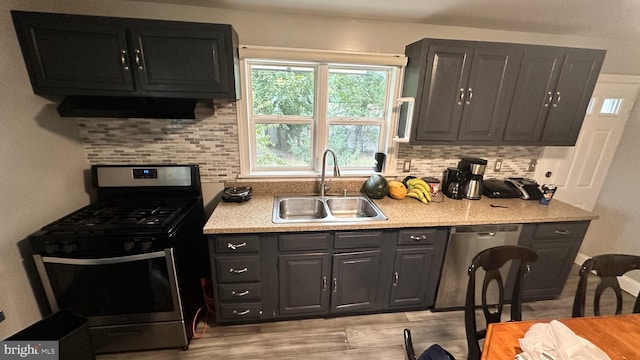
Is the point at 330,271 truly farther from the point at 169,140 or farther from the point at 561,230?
the point at 561,230

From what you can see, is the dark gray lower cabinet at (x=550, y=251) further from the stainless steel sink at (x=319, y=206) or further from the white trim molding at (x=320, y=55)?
the white trim molding at (x=320, y=55)

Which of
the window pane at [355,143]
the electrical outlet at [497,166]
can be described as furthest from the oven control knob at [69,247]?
the electrical outlet at [497,166]

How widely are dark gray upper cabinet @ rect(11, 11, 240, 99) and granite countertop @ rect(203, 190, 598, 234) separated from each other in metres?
0.86

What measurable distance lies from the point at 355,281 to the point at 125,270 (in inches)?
59.9

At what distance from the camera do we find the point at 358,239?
5.82ft

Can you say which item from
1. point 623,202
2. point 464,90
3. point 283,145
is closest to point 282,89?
point 283,145

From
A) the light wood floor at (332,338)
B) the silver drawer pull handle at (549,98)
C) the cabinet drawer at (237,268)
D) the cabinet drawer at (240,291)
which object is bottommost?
the light wood floor at (332,338)

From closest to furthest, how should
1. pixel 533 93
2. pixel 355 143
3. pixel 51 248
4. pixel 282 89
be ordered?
pixel 51 248
pixel 533 93
pixel 282 89
pixel 355 143

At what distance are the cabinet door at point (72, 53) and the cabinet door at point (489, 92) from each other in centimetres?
245

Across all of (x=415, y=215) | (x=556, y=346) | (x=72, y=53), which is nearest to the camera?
(x=556, y=346)

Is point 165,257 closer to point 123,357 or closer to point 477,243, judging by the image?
point 123,357

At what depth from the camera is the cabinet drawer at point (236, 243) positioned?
65.0 inches


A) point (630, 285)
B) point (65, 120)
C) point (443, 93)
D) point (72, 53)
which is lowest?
point (630, 285)

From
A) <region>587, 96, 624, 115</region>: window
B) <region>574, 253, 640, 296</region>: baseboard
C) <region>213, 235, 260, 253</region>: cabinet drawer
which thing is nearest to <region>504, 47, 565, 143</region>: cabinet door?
<region>587, 96, 624, 115</region>: window
